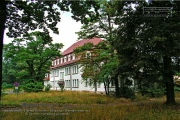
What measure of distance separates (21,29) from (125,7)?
722 cm

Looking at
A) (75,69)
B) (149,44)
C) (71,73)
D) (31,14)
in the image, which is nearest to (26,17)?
(31,14)

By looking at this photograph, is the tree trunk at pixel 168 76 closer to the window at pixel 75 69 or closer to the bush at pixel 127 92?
the bush at pixel 127 92

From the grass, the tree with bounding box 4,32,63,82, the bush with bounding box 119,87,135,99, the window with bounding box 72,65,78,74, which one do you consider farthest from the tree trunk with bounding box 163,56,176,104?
the window with bounding box 72,65,78,74

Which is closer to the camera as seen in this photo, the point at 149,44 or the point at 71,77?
the point at 149,44

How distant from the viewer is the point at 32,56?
39.5 metres

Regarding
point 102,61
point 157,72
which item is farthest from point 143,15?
point 102,61

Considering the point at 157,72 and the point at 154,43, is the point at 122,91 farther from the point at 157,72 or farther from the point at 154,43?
the point at 154,43

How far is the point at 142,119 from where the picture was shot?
29.5 feet

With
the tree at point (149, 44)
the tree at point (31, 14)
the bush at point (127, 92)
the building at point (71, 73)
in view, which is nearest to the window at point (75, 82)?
the building at point (71, 73)

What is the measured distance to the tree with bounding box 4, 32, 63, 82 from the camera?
3931cm

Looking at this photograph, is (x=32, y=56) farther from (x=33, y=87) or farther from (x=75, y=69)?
(x=75, y=69)

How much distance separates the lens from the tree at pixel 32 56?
39312mm

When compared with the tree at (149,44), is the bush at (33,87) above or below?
below

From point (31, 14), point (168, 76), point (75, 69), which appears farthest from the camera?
point (75, 69)
